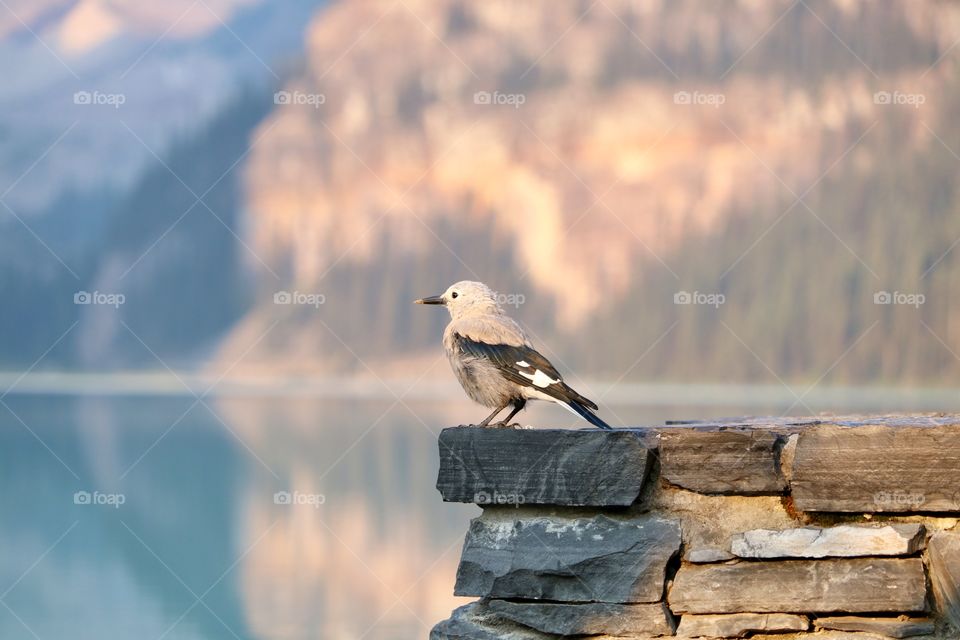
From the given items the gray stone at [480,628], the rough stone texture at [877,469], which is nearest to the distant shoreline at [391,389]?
the gray stone at [480,628]

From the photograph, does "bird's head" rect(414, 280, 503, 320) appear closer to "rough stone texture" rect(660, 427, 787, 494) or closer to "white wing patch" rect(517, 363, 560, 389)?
"white wing patch" rect(517, 363, 560, 389)

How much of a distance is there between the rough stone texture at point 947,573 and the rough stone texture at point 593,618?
0.48 metres

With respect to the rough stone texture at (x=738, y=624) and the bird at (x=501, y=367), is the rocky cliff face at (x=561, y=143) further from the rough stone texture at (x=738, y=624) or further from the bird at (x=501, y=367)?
the rough stone texture at (x=738, y=624)

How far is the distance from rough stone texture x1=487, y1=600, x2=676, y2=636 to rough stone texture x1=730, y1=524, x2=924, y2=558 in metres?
0.20

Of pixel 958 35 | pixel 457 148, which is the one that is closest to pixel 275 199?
pixel 457 148

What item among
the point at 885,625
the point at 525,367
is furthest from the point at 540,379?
the point at 885,625

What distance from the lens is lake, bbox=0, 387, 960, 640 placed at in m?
5.64

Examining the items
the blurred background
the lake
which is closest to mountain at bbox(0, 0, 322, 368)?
the blurred background

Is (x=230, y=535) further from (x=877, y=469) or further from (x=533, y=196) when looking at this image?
(x=533, y=196)

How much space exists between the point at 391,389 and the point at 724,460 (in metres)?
31.1

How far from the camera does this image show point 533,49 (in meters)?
41.2

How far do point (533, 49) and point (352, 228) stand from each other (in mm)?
9002

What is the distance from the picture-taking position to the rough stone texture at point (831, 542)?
214cm

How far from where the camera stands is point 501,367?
2762 millimetres
